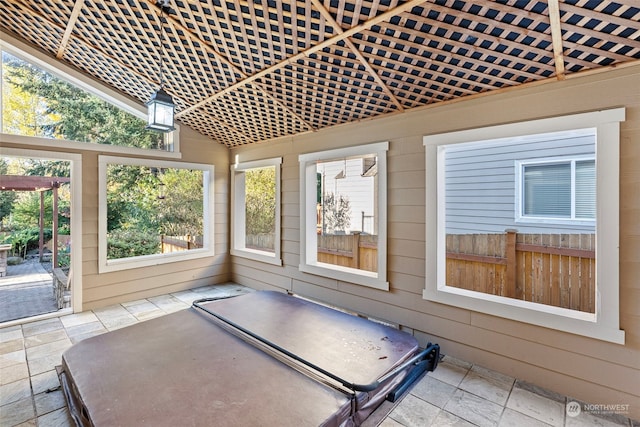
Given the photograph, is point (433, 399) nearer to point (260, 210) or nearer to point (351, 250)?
point (351, 250)

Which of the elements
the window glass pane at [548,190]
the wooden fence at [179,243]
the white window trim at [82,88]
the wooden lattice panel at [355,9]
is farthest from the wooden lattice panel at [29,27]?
the window glass pane at [548,190]

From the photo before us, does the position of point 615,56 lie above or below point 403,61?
below

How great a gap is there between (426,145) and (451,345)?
209 cm

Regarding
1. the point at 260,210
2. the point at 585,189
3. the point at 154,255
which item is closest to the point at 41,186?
the point at 154,255

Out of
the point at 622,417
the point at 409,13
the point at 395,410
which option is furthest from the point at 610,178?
the point at 395,410

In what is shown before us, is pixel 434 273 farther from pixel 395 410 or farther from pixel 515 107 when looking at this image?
pixel 515 107

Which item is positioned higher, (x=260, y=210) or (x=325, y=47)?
(x=325, y=47)

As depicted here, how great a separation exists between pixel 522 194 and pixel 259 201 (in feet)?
15.3

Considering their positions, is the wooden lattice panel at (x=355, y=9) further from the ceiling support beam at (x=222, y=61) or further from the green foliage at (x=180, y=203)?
the green foliage at (x=180, y=203)

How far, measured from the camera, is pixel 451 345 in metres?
3.09

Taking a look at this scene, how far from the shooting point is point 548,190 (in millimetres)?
4570

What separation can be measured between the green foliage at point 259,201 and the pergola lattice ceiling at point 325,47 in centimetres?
207

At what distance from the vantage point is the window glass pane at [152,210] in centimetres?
469

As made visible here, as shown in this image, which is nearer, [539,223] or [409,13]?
[409,13]
